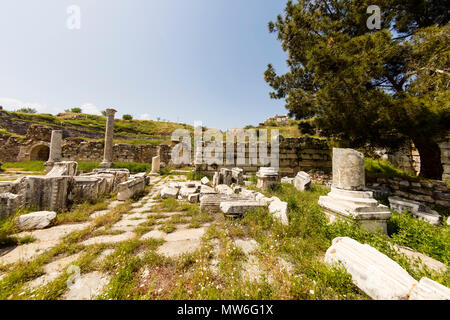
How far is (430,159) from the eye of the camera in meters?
5.42

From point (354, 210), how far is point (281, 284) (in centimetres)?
198

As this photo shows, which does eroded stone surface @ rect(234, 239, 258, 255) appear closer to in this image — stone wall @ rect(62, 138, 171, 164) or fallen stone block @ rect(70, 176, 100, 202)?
fallen stone block @ rect(70, 176, 100, 202)

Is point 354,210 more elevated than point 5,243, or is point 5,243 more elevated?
point 354,210

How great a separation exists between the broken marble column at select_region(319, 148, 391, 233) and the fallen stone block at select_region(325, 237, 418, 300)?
3.09ft

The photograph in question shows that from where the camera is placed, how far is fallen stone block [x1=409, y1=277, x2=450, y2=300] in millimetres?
1152

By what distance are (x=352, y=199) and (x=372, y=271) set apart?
169 centimetres

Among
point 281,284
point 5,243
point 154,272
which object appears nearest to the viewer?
point 281,284

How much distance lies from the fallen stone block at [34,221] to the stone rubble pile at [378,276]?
4.68m

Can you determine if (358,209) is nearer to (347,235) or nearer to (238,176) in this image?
(347,235)

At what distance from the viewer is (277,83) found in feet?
24.1

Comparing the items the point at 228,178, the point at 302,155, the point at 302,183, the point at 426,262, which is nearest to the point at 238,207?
the point at 426,262

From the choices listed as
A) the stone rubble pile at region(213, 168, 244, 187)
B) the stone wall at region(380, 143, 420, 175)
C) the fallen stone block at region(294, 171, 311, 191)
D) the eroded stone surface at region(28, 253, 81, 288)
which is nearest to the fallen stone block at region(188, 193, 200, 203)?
the stone rubble pile at region(213, 168, 244, 187)

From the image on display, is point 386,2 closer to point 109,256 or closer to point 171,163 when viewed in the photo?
point 109,256
